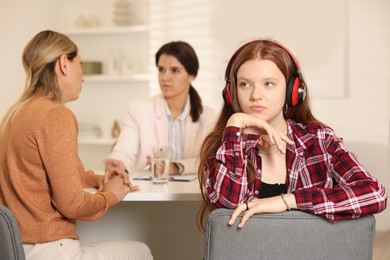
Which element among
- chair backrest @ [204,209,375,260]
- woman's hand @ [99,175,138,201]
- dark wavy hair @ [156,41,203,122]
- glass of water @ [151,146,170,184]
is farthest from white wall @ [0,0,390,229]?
chair backrest @ [204,209,375,260]

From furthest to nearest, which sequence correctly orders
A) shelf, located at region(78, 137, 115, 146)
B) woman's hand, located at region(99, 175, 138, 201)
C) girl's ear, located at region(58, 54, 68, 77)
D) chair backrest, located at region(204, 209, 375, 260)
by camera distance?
shelf, located at region(78, 137, 115, 146) < woman's hand, located at region(99, 175, 138, 201) < girl's ear, located at region(58, 54, 68, 77) < chair backrest, located at region(204, 209, 375, 260)

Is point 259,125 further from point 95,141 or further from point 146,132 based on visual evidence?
point 95,141

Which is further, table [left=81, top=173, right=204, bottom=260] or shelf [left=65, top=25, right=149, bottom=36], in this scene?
shelf [left=65, top=25, right=149, bottom=36]

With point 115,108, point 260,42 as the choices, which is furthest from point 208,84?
point 260,42

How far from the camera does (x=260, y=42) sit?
1719mm

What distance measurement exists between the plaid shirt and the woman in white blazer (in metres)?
1.32

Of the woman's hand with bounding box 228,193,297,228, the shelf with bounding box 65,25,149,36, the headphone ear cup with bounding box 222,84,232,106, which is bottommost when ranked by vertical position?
the woman's hand with bounding box 228,193,297,228

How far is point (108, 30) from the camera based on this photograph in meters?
5.07

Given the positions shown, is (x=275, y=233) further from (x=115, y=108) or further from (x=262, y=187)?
(x=115, y=108)

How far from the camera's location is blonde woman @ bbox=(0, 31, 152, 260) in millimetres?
1718

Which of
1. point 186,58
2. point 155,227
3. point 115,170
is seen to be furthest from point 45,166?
point 186,58

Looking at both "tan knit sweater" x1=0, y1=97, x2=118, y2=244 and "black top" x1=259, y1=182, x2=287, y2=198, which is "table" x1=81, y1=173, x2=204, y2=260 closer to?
"tan knit sweater" x1=0, y1=97, x2=118, y2=244

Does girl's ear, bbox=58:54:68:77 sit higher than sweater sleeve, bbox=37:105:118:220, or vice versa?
girl's ear, bbox=58:54:68:77

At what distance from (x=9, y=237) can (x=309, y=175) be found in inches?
34.3
